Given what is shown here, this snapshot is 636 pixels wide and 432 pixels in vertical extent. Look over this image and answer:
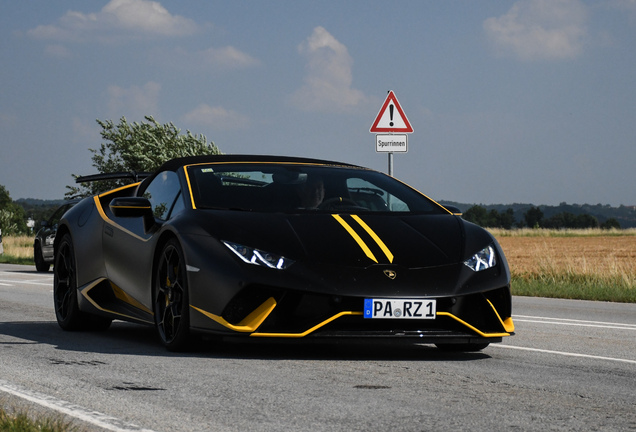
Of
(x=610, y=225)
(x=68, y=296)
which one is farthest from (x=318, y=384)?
(x=610, y=225)

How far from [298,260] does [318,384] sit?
3.35ft

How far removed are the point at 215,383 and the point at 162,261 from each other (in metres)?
1.71

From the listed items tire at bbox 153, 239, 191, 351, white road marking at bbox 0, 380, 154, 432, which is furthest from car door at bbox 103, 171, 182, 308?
white road marking at bbox 0, 380, 154, 432

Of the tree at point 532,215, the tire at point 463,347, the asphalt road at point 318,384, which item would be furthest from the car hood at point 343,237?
the tree at point 532,215

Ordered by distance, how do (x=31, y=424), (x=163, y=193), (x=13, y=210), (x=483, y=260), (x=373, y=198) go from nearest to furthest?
(x=31, y=424) < (x=483, y=260) < (x=373, y=198) < (x=163, y=193) < (x=13, y=210)

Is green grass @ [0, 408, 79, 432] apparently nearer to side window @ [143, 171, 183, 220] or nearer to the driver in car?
side window @ [143, 171, 183, 220]

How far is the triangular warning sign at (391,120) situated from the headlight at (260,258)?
32.1 ft

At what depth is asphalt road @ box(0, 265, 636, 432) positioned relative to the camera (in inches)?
185

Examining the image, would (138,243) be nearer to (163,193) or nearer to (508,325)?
(163,193)

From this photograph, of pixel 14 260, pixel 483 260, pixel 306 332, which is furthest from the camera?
pixel 14 260

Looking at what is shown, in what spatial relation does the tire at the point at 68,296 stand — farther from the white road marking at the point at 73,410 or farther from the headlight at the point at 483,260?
the headlight at the point at 483,260

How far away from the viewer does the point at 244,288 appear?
6473mm

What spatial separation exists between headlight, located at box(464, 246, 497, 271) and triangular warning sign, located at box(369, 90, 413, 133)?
923 cm

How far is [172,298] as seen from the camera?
23.3 feet
